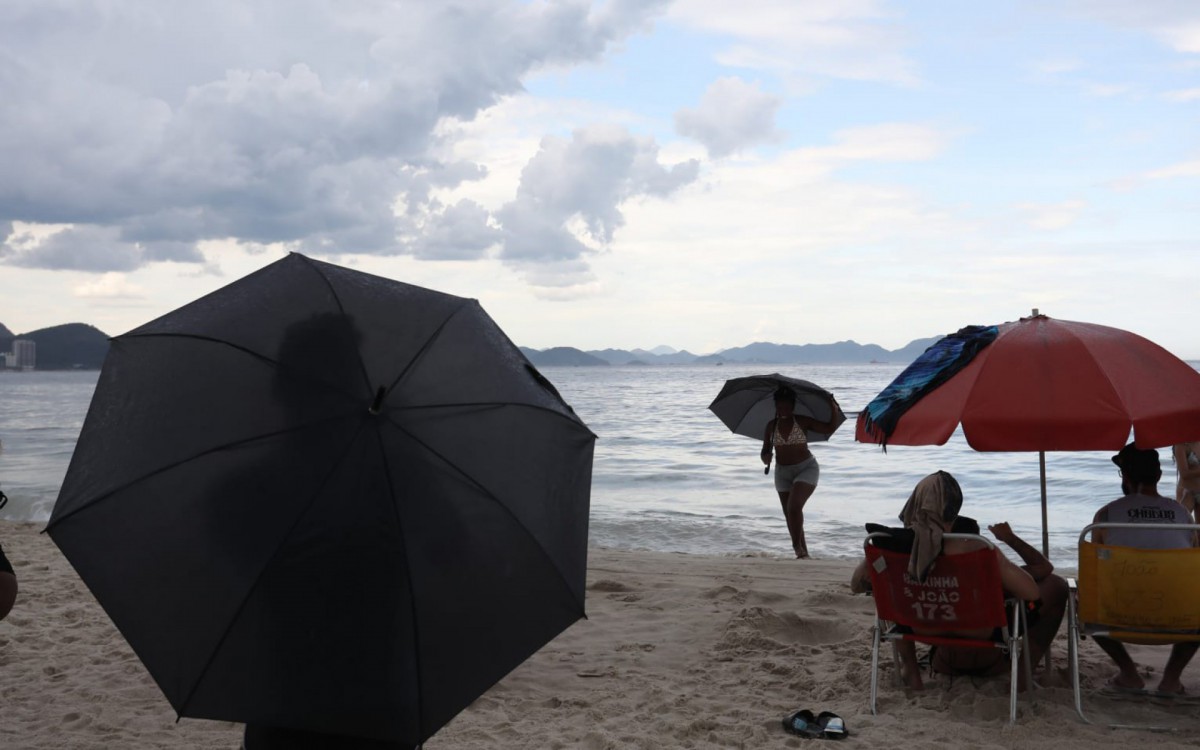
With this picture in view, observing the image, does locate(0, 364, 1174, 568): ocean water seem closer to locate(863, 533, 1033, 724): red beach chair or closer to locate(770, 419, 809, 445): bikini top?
locate(770, 419, 809, 445): bikini top

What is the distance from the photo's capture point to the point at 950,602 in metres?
4.51

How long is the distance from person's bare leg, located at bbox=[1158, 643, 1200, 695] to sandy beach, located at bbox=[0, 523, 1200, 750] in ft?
0.34

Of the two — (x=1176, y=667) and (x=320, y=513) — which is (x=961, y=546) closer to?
(x=1176, y=667)

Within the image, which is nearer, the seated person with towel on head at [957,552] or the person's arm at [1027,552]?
the seated person with towel on head at [957,552]

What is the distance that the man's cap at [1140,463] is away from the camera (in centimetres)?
489

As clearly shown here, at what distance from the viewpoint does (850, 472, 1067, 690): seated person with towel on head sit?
14.7 feet

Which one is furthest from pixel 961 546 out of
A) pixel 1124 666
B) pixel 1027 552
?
pixel 1124 666

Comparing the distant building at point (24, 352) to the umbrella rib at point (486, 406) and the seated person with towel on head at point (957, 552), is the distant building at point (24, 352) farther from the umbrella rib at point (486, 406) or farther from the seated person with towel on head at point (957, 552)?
the umbrella rib at point (486, 406)

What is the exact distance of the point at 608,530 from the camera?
12.7 metres

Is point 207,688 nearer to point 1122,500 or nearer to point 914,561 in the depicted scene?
point 914,561

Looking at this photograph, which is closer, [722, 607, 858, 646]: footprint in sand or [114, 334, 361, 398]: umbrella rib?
[114, 334, 361, 398]: umbrella rib

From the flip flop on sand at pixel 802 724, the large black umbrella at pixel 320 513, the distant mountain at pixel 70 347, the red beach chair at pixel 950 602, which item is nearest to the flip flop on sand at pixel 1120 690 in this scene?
the red beach chair at pixel 950 602

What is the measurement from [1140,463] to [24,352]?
13784 cm

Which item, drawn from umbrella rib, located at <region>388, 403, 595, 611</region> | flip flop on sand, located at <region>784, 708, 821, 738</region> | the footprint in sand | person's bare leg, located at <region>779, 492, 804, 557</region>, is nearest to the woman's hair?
flip flop on sand, located at <region>784, 708, 821, 738</region>
